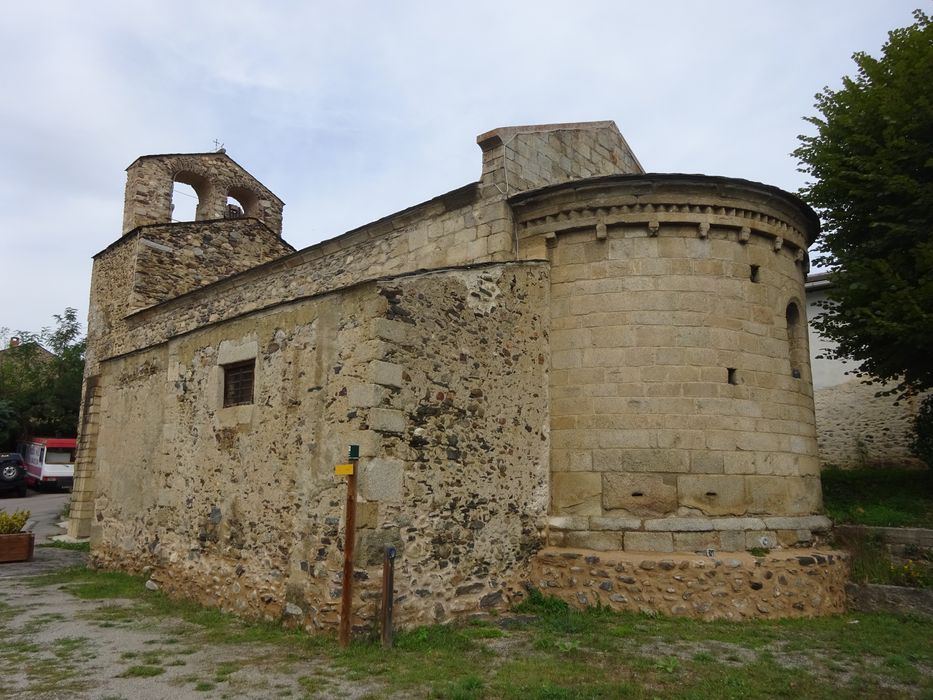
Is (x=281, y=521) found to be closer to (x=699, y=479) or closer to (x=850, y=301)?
(x=699, y=479)

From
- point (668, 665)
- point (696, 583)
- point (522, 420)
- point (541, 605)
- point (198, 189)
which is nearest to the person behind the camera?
point (668, 665)

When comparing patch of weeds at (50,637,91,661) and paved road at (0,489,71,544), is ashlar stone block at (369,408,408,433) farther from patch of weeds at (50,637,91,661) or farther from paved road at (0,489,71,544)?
paved road at (0,489,71,544)

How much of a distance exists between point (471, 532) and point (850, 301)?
303 inches

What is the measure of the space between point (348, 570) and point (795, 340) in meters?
6.48

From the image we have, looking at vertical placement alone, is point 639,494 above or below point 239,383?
below

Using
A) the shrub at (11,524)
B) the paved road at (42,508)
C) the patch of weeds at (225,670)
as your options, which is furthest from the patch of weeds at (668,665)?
the paved road at (42,508)

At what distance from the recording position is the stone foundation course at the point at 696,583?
724 centimetres

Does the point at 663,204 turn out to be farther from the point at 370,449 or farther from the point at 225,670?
the point at 225,670

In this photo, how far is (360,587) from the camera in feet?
20.2

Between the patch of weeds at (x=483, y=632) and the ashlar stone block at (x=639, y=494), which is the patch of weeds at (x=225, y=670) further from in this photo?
the ashlar stone block at (x=639, y=494)

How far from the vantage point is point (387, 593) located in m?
6.14

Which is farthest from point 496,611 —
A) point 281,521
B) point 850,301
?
point 850,301

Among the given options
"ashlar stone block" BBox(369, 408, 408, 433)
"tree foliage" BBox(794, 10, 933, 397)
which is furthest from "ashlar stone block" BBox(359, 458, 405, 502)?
"tree foliage" BBox(794, 10, 933, 397)

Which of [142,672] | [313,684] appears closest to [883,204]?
[313,684]
